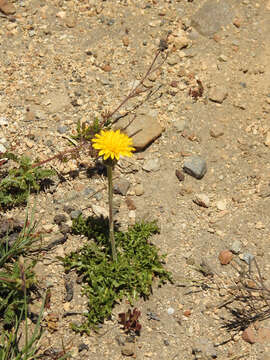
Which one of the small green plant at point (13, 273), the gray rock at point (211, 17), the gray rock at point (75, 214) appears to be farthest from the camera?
the gray rock at point (211, 17)

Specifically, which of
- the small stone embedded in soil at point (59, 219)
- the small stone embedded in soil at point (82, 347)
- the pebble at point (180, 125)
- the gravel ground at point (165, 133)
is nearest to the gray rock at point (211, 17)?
the gravel ground at point (165, 133)

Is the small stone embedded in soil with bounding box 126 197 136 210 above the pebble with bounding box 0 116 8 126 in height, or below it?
below

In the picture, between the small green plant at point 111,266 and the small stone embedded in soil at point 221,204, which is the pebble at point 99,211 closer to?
the small green plant at point 111,266

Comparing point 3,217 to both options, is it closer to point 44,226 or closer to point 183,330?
point 44,226

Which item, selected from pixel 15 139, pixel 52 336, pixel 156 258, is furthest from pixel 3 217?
pixel 156 258

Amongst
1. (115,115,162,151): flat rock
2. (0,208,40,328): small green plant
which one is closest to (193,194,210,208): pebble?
(115,115,162,151): flat rock

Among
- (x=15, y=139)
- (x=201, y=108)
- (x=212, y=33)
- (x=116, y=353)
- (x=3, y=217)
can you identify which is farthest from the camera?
(x=212, y=33)

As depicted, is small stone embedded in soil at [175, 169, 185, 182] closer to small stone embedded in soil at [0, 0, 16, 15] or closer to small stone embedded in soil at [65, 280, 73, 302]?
small stone embedded in soil at [65, 280, 73, 302]
